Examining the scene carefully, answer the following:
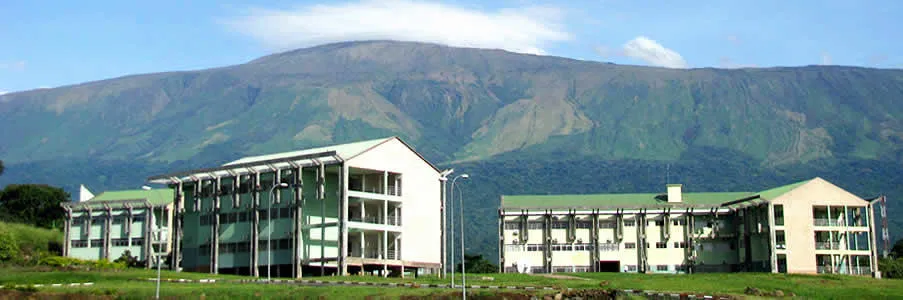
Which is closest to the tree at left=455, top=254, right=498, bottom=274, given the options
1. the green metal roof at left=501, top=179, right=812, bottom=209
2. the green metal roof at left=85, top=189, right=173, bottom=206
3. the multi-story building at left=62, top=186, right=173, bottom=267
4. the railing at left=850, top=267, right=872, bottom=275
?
the green metal roof at left=501, top=179, right=812, bottom=209

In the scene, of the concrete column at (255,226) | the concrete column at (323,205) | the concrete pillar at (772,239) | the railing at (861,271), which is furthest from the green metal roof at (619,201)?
the concrete column at (255,226)

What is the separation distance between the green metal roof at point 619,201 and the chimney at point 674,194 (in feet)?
1.76

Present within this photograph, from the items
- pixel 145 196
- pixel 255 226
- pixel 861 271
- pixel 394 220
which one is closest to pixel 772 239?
pixel 861 271

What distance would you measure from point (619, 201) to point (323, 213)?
1493 inches

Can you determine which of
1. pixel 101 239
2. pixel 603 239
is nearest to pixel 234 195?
pixel 101 239

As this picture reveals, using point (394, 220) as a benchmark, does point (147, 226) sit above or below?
above

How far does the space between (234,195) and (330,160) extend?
12875 millimetres

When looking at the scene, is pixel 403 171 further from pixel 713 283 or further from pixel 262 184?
pixel 713 283

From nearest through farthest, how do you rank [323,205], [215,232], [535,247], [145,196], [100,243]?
[323,205] → [215,232] → [535,247] → [100,243] → [145,196]

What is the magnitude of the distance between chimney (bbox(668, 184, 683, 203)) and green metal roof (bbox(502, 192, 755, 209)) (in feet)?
1.76

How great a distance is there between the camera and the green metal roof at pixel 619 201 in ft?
389

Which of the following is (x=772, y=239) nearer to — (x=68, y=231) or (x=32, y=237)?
(x=68, y=231)

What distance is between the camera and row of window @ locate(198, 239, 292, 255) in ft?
327

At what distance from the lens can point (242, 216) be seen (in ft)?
344
